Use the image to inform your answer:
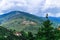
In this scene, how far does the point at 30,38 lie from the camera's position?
76.1 meters

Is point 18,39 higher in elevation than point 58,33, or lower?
lower

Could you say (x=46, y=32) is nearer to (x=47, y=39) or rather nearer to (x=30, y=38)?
(x=47, y=39)

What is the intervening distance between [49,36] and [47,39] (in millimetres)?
1022

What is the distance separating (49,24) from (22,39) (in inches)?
4456

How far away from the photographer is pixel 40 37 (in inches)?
2260

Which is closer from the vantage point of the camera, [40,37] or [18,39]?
[40,37]

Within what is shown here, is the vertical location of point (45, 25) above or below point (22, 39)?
above

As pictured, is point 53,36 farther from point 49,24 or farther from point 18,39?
point 18,39

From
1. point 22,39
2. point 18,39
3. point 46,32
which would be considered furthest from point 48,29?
point 18,39

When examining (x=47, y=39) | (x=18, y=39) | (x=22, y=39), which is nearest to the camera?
(x=47, y=39)

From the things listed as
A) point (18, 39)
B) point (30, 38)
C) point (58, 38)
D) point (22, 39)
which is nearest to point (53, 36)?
point (58, 38)

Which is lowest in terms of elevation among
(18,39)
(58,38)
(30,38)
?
(18,39)

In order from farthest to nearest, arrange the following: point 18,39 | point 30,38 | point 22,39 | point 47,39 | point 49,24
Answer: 1. point 18,39
2. point 22,39
3. point 30,38
4. point 49,24
5. point 47,39

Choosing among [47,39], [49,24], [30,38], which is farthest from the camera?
[30,38]
